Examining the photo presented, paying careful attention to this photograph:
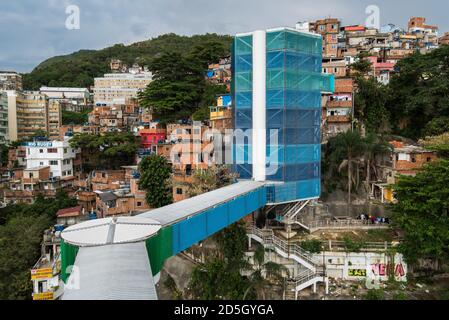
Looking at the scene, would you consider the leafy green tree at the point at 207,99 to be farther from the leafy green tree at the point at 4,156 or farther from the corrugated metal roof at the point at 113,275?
the corrugated metal roof at the point at 113,275

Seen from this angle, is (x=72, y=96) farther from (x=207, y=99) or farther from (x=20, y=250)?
(x=20, y=250)

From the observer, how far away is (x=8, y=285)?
19531 mm

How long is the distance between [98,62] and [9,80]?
89.2 ft

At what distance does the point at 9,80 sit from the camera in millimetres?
65875

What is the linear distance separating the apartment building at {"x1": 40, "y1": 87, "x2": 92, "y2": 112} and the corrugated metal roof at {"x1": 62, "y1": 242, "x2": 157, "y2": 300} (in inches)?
2481

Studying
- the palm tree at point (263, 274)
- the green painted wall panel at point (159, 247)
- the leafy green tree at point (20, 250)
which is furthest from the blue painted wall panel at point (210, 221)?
the leafy green tree at point (20, 250)

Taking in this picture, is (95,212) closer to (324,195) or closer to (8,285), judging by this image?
(8,285)

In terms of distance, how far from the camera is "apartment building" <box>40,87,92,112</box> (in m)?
66.2

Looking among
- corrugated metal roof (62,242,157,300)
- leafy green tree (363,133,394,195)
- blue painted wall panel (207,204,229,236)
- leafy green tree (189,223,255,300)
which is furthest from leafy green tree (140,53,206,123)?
corrugated metal roof (62,242,157,300)

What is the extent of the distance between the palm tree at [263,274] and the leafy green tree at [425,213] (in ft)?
18.3

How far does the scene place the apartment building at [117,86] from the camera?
7356 cm

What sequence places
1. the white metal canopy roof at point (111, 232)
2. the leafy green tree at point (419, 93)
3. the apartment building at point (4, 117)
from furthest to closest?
the apartment building at point (4, 117)
the leafy green tree at point (419, 93)
the white metal canopy roof at point (111, 232)

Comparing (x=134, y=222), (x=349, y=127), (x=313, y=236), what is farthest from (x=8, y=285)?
(x=349, y=127)

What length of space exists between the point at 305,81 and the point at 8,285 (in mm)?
18557
